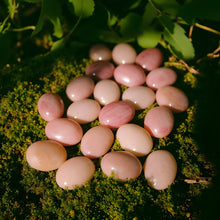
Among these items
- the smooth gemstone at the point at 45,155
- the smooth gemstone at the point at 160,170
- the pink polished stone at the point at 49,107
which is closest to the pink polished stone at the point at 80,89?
the pink polished stone at the point at 49,107

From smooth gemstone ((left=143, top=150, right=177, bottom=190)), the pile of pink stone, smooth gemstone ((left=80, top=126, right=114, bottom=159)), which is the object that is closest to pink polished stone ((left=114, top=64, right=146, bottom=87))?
the pile of pink stone

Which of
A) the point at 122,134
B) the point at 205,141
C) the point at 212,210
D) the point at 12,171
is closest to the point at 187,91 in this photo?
the point at 205,141

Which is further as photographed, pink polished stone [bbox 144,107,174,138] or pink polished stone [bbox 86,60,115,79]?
pink polished stone [bbox 86,60,115,79]

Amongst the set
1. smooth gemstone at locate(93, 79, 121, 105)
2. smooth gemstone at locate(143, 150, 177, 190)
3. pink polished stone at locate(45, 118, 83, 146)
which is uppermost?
smooth gemstone at locate(93, 79, 121, 105)

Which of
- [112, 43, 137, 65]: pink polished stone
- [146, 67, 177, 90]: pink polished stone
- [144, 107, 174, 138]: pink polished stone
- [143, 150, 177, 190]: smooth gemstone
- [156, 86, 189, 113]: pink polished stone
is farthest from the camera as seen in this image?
A: [112, 43, 137, 65]: pink polished stone

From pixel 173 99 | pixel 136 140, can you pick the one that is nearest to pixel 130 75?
pixel 173 99

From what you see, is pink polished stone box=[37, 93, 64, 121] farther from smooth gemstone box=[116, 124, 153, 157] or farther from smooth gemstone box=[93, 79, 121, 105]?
smooth gemstone box=[116, 124, 153, 157]

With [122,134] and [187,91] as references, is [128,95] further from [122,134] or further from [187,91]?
[187,91]
